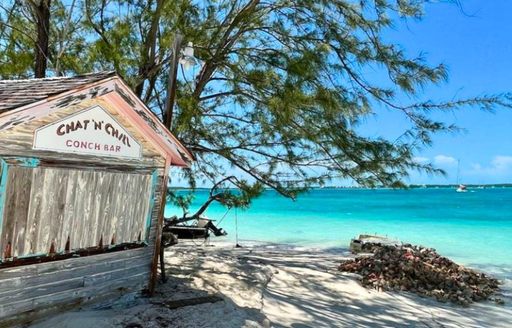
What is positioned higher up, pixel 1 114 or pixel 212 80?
pixel 212 80

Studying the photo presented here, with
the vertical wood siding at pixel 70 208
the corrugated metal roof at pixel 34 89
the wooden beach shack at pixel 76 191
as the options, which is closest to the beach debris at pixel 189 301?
the wooden beach shack at pixel 76 191

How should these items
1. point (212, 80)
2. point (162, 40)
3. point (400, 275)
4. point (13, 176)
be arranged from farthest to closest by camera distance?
point (400, 275), point (212, 80), point (162, 40), point (13, 176)

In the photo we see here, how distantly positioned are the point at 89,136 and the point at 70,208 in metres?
0.70

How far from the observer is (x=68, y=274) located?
13.6ft

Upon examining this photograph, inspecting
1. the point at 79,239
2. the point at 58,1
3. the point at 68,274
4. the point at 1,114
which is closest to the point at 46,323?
the point at 68,274

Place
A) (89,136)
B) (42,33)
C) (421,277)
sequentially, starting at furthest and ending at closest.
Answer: (421,277), (42,33), (89,136)

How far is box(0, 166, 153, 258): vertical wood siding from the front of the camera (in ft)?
12.0

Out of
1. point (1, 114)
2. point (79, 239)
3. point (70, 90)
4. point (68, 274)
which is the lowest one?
point (68, 274)

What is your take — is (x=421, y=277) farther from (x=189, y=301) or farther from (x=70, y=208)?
(x=70, y=208)

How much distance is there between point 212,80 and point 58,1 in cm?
320

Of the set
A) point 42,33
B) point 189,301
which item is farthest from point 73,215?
point 42,33

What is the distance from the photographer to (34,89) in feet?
13.2

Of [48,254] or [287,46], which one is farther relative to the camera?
[287,46]

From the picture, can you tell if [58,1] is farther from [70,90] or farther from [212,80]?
[70,90]
